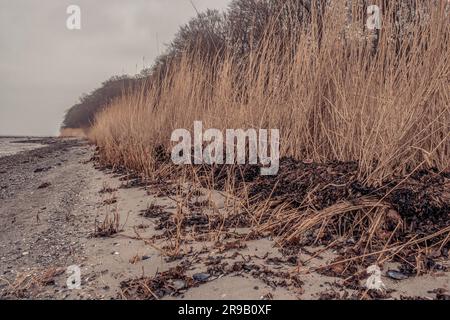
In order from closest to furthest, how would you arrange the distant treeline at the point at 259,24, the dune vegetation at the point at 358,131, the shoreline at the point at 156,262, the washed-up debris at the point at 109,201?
the shoreline at the point at 156,262
the dune vegetation at the point at 358,131
the distant treeline at the point at 259,24
the washed-up debris at the point at 109,201

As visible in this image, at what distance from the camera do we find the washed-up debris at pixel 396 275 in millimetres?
1576

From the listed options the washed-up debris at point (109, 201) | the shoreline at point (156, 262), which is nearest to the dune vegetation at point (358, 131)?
the shoreline at point (156, 262)

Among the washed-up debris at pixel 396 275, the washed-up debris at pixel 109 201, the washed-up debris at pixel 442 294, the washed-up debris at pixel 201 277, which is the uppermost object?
the washed-up debris at pixel 109 201

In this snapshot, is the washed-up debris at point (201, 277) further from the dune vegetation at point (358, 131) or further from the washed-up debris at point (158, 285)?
the dune vegetation at point (358, 131)

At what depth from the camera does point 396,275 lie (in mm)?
1585

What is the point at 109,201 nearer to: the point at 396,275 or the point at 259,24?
the point at 396,275

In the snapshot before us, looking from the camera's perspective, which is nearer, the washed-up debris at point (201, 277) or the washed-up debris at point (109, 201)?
the washed-up debris at point (201, 277)

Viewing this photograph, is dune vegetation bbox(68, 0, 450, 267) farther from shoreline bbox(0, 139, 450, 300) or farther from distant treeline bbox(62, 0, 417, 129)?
shoreline bbox(0, 139, 450, 300)

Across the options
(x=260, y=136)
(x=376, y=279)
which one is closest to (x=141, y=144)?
(x=260, y=136)

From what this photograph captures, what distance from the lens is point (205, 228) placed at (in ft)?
7.34

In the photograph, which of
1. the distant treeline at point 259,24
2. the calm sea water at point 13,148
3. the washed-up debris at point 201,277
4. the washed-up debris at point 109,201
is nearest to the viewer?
the washed-up debris at point 201,277

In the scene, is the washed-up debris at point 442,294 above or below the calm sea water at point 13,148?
below
